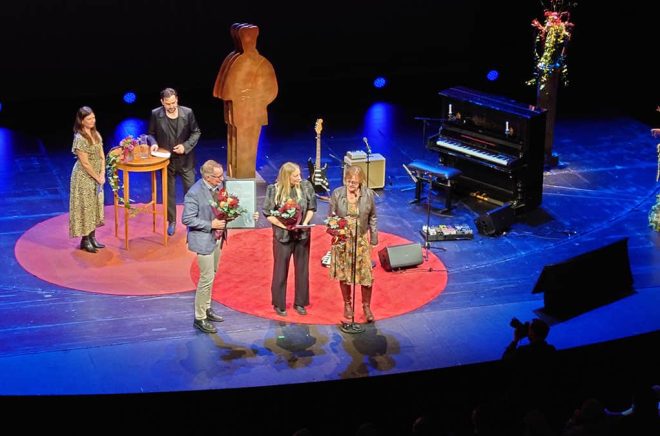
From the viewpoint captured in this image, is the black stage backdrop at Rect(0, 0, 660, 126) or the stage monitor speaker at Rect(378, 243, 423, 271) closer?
the stage monitor speaker at Rect(378, 243, 423, 271)

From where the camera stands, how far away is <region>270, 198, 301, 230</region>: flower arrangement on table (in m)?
9.98

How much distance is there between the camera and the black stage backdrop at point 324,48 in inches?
655

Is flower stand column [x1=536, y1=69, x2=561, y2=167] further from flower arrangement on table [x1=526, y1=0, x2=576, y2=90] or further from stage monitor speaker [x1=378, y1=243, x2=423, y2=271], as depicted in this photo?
stage monitor speaker [x1=378, y1=243, x2=423, y2=271]

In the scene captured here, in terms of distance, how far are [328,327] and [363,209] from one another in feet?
3.80

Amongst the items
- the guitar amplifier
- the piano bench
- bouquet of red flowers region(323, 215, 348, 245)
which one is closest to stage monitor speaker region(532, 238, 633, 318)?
bouquet of red flowers region(323, 215, 348, 245)

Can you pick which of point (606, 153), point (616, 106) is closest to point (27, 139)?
point (606, 153)

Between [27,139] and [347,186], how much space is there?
6987 millimetres

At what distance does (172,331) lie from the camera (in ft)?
33.4

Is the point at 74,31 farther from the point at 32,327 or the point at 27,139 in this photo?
the point at 32,327

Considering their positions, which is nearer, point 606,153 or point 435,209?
point 435,209

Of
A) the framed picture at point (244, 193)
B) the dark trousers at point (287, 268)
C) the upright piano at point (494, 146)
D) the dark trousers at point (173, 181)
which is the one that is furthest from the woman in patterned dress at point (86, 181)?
the upright piano at point (494, 146)

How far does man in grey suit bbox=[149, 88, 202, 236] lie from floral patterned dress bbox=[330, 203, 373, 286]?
8.70 ft

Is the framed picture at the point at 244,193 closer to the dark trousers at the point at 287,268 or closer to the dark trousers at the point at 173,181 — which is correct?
the dark trousers at the point at 173,181

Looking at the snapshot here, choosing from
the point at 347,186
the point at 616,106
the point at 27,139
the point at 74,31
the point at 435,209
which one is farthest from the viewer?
the point at 616,106
